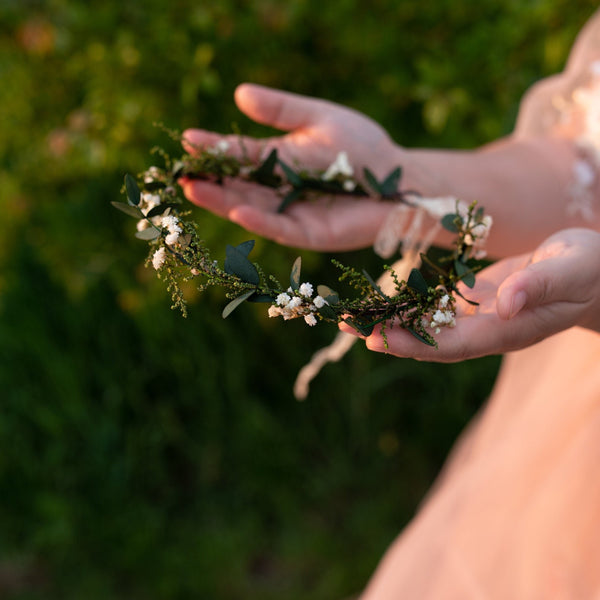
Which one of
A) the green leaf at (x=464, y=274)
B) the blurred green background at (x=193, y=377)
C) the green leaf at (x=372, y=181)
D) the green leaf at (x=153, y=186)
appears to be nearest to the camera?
the green leaf at (x=464, y=274)

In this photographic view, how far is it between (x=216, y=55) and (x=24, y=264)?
1.03 metres

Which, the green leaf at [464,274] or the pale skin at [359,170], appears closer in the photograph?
the green leaf at [464,274]

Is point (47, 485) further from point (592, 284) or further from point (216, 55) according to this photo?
point (592, 284)

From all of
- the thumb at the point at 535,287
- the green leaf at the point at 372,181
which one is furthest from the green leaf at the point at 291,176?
the thumb at the point at 535,287

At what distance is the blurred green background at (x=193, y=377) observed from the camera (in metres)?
1.65

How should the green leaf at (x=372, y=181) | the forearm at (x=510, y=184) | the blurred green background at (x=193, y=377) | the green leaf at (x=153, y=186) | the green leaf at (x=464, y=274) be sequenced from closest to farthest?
1. the green leaf at (x=464, y=274)
2. the green leaf at (x=153, y=186)
3. the green leaf at (x=372, y=181)
4. the forearm at (x=510, y=184)
5. the blurred green background at (x=193, y=377)

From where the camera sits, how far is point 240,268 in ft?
2.27

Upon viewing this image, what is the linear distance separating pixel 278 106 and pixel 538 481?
87 cm

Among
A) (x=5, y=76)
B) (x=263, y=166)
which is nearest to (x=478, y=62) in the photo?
(x=263, y=166)

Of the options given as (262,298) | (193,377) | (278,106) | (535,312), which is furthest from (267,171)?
(193,377)

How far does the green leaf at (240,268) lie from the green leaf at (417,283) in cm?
18

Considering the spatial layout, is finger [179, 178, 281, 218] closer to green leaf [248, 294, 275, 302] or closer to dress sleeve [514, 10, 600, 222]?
green leaf [248, 294, 275, 302]

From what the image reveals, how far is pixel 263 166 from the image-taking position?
1068 millimetres

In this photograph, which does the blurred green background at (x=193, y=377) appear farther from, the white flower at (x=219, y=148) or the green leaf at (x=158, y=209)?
the green leaf at (x=158, y=209)
